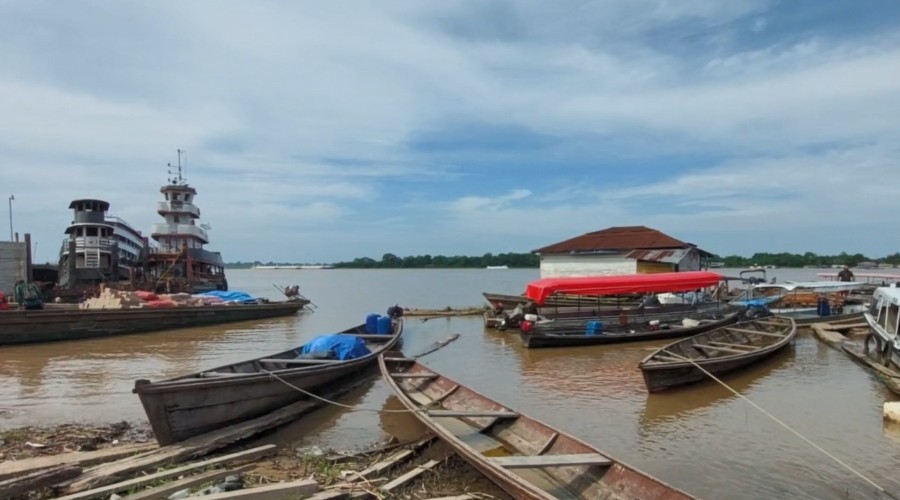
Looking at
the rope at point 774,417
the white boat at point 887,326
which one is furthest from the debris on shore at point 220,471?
the white boat at point 887,326

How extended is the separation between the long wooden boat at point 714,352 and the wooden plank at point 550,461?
5.93 metres

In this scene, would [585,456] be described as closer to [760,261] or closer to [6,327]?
[6,327]

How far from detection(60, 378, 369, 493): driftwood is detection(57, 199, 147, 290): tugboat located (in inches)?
1114

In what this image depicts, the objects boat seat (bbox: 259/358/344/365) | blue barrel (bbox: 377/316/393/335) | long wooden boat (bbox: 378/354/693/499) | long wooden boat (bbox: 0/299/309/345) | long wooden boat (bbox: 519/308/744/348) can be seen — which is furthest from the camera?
long wooden boat (bbox: 0/299/309/345)

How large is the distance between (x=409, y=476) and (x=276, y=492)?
159 centimetres

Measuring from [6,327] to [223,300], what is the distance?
1161 cm

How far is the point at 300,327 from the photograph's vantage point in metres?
27.4

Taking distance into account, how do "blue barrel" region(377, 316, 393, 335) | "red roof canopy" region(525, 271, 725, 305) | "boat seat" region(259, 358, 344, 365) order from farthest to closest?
1. "red roof canopy" region(525, 271, 725, 305)
2. "blue barrel" region(377, 316, 393, 335)
3. "boat seat" region(259, 358, 344, 365)

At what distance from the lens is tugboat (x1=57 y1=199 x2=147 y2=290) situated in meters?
32.3

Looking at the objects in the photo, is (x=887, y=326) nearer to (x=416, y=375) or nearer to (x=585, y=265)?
(x=416, y=375)

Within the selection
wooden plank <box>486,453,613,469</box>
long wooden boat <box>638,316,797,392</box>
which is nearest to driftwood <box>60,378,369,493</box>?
wooden plank <box>486,453,613,469</box>

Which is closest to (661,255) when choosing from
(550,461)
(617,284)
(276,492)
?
(617,284)

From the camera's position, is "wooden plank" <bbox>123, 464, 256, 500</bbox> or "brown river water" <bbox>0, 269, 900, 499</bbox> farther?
"brown river water" <bbox>0, 269, 900, 499</bbox>

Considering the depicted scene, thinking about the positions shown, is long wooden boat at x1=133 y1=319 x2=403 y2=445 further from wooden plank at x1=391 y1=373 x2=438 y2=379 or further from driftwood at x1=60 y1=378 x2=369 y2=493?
wooden plank at x1=391 y1=373 x2=438 y2=379
